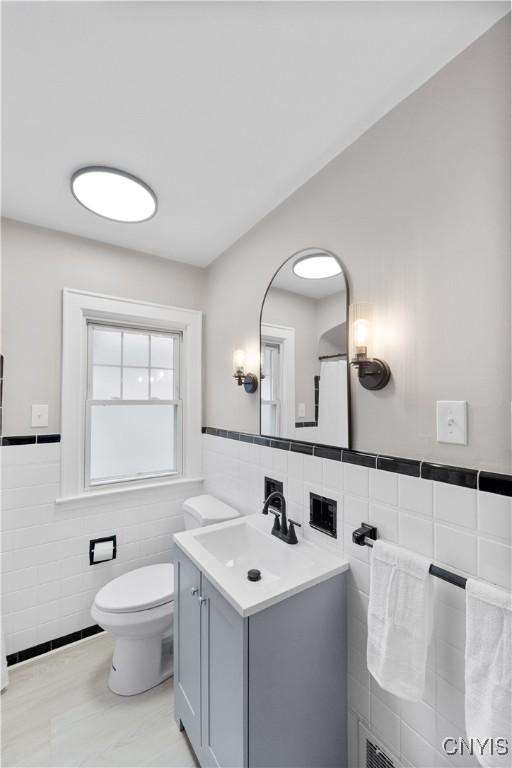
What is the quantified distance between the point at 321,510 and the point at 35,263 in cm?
211

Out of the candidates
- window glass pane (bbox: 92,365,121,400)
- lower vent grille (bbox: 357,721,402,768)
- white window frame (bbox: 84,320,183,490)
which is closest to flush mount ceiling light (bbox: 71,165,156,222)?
white window frame (bbox: 84,320,183,490)

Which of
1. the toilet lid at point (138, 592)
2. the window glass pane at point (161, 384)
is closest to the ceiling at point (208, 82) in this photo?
the window glass pane at point (161, 384)

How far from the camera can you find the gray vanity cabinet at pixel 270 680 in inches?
37.8

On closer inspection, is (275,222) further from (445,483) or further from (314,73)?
(445,483)

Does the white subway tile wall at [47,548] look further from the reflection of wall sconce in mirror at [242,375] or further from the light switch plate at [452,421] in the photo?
the light switch plate at [452,421]

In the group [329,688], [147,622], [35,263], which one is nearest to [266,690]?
[329,688]

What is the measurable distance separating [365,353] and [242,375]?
0.93m

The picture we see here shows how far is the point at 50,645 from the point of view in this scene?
1.83 meters

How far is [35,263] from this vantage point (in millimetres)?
1871

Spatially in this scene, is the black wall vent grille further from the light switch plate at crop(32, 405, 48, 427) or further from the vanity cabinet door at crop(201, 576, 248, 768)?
the light switch plate at crop(32, 405, 48, 427)

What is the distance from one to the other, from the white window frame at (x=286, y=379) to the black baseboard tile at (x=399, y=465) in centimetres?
51

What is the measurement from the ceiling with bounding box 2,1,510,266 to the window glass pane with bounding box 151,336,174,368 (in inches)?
41.3

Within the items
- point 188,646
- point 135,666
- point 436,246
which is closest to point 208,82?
point 436,246

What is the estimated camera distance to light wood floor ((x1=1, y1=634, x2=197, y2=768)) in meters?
1.28
